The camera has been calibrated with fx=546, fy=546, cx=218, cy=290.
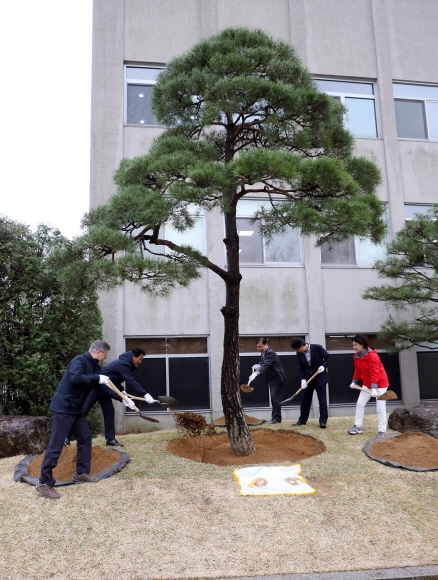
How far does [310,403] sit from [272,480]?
3.25 meters

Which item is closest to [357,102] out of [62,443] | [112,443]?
[112,443]

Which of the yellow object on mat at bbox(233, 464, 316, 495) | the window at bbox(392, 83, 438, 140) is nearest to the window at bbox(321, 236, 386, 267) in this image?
the window at bbox(392, 83, 438, 140)

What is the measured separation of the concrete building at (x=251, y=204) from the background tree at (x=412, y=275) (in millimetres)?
1147

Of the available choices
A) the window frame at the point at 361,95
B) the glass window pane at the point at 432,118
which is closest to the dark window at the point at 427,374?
the window frame at the point at 361,95

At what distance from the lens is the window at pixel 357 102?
1331cm

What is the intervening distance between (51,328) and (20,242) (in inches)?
58.2

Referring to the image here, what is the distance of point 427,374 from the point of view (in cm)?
1260

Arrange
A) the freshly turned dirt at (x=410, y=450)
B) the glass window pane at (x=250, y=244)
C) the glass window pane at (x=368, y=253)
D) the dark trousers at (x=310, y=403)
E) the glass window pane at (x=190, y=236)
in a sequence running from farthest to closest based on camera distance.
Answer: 1. the glass window pane at (x=368, y=253)
2. the glass window pane at (x=250, y=244)
3. the glass window pane at (x=190, y=236)
4. the dark trousers at (x=310, y=403)
5. the freshly turned dirt at (x=410, y=450)

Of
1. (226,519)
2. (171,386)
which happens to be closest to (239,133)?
(226,519)

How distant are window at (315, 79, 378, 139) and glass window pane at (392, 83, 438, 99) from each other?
73 cm

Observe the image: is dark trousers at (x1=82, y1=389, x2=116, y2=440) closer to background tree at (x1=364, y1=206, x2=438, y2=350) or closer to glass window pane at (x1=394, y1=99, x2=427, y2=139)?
background tree at (x1=364, y1=206, x2=438, y2=350)

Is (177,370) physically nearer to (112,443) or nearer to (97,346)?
A: (112,443)

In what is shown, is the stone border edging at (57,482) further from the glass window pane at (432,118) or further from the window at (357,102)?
the glass window pane at (432,118)

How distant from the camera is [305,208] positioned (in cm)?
613
